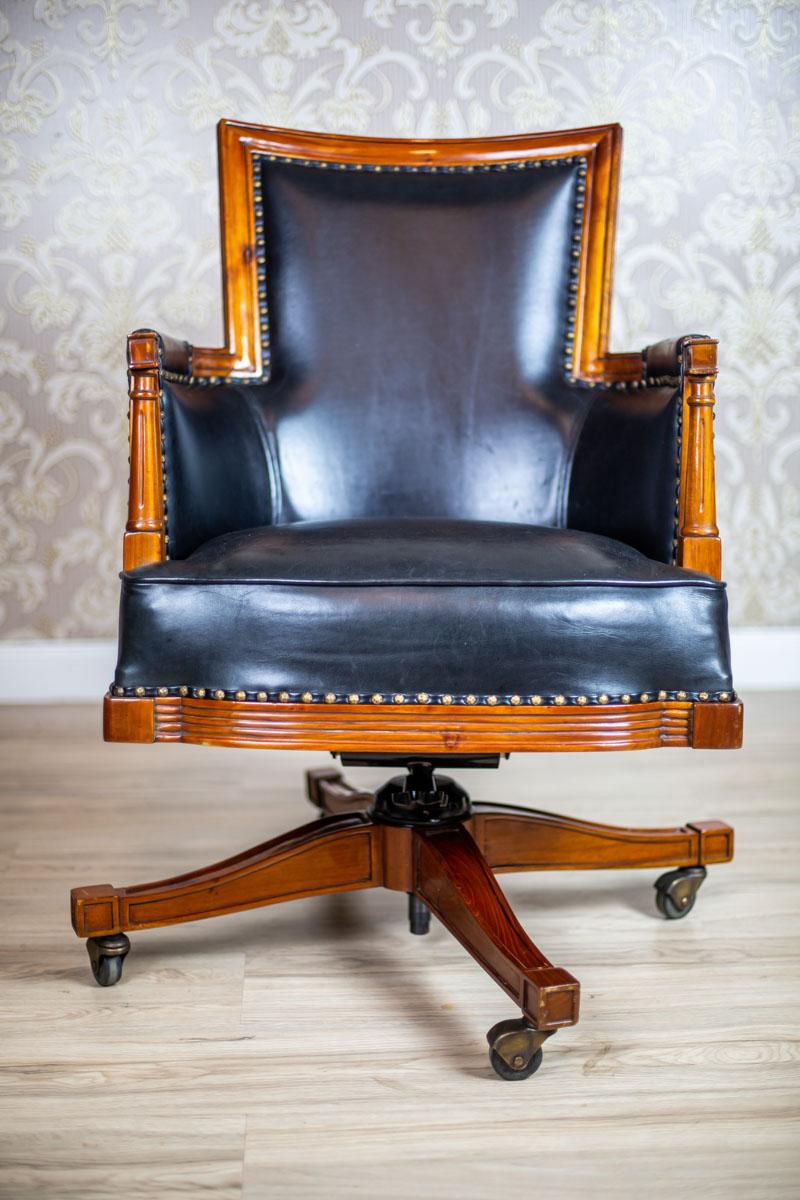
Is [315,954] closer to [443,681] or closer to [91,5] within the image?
[443,681]

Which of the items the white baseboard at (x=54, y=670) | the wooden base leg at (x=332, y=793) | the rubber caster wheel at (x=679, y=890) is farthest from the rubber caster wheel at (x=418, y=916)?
the white baseboard at (x=54, y=670)

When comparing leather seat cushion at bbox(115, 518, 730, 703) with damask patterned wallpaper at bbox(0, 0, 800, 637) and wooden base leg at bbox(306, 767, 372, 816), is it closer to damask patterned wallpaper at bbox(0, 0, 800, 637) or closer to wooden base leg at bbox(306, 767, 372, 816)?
wooden base leg at bbox(306, 767, 372, 816)

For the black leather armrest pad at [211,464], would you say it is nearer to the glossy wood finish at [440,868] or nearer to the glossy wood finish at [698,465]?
the glossy wood finish at [440,868]

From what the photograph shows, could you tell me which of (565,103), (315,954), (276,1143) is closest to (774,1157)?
(276,1143)

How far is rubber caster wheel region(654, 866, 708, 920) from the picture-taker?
4.07 ft

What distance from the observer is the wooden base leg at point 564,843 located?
1.15 m

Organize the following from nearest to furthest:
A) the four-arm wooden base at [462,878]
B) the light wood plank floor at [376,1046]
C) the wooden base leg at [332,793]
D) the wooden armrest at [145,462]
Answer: the light wood plank floor at [376,1046]
the four-arm wooden base at [462,878]
the wooden armrest at [145,462]
the wooden base leg at [332,793]

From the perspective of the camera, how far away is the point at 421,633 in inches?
36.0

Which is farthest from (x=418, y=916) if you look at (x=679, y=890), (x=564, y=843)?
(x=679, y=890)

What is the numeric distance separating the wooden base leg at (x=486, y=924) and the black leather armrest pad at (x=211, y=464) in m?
0.37

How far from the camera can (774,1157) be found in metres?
0.82

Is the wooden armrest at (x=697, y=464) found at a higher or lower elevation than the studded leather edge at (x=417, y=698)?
higher

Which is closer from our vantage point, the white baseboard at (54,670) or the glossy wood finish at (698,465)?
the glossy wood finish at (698,465)

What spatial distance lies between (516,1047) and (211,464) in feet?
2.06
